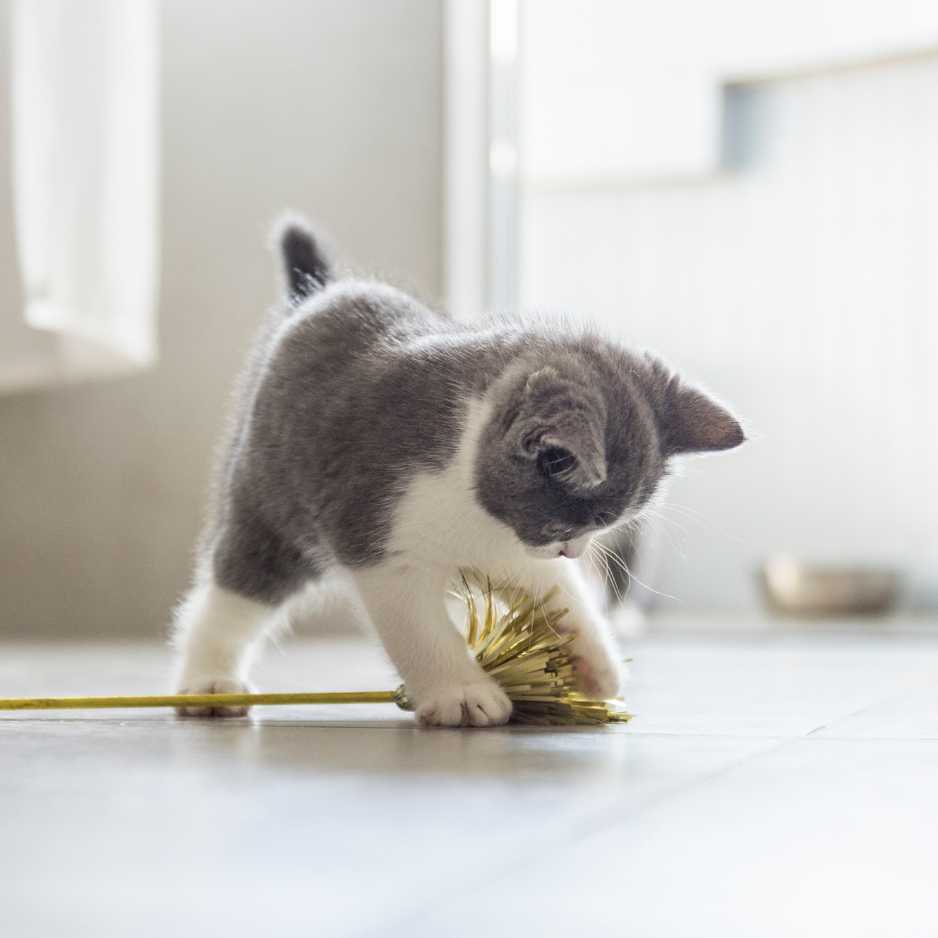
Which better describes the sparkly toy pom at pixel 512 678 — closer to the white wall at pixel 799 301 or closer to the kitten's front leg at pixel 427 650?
the kitten's front leg at pixel 427 650

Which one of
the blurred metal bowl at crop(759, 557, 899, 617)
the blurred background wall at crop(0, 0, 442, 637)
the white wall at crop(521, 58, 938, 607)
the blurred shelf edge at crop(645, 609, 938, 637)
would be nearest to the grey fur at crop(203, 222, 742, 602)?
the blurred background wall at crop(0, 0, 442, 637)

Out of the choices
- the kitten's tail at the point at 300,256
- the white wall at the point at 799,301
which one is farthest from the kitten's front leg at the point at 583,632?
the white wall at the point at 799,301

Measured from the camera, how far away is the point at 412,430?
129 cm

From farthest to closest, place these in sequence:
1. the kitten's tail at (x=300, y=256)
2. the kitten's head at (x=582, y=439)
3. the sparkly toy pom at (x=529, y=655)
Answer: the kitten's tail at (x=300, y=256)
the sparkly toy pom at (x=529, y=655)
the kitten's head at (x=582, y=439)

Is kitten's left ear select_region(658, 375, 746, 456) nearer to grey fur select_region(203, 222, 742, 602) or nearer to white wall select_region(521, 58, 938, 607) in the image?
grey fur select_region(203, 222, 742, 602)

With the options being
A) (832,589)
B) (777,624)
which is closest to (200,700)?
(777,624)

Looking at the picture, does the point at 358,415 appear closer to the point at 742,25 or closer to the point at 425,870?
the point at 425,870

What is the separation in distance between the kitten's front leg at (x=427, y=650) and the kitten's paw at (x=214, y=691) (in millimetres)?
212

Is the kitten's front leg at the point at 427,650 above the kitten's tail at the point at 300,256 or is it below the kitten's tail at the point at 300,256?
below

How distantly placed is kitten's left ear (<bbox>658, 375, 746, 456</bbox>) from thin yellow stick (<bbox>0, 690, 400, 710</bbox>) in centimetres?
35

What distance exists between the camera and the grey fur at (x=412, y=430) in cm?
122

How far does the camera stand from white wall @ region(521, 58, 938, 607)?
447cm

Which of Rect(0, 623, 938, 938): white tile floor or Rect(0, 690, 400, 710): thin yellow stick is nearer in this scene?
Rect(0, 623, 938, 938): white tile floor

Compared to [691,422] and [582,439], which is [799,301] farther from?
[582,439]
